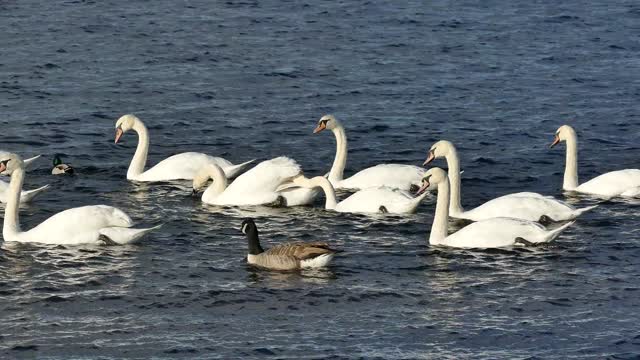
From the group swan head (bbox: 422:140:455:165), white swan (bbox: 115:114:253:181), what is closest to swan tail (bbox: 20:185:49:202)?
white swan (bbox: 115:114:253:181)

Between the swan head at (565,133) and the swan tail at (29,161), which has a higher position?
the swan head at (565,133)

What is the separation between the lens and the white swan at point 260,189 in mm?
26172

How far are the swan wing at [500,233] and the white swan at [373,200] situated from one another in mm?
1814

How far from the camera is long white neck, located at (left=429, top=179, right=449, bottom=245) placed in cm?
2341

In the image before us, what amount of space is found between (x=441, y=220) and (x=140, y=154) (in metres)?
7.14

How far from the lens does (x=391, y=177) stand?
26.6 m

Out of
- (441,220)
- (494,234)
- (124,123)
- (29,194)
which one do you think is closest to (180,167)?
(124,123)

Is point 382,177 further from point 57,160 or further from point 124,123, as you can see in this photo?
point 57,160

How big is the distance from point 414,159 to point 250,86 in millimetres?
6806

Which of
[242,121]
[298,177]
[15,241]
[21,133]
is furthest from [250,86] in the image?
[15,241]

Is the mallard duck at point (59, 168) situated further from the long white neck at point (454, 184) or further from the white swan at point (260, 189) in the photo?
the long white neck at point (454, 184)

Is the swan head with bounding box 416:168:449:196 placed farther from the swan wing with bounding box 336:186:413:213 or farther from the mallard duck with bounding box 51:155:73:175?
the mallard duck with bounding box 51:155:73:175

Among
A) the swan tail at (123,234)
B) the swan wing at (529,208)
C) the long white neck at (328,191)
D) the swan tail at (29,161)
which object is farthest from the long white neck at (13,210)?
the swan wing at (529,208)

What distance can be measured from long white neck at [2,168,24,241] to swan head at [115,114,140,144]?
16.0 feet
